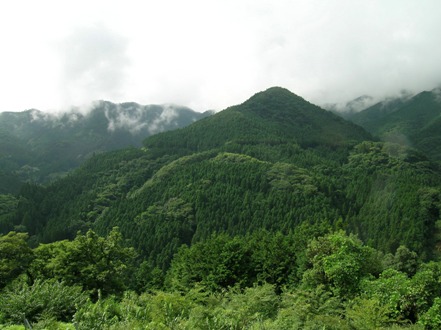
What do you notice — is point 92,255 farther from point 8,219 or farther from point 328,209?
point 8,219

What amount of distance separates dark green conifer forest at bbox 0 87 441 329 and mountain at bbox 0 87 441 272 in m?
0.59

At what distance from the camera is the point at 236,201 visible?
136000 mm

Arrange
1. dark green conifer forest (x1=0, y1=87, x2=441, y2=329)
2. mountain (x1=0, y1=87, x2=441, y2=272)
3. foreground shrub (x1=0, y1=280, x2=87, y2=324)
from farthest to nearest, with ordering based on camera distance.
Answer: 1. mountain (x1=0, y1=87, x2=441, y2=272)
2. dark green conifer forest (x1=0, y1=87, x2=441, y2=329)
3. foreground shrub (x1=0, y1=280, x2=87, y2=324)

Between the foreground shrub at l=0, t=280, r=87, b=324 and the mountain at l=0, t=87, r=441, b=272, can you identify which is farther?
the mountain at l=0, t=87, r=441, b=272

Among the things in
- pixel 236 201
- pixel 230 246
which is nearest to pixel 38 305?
pixel 230 246

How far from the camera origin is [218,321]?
64.5ft

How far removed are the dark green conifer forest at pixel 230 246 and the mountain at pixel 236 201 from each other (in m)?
0.59

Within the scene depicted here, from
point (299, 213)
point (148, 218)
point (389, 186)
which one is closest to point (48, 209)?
point (148, 218)

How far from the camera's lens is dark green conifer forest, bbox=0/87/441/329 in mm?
26562

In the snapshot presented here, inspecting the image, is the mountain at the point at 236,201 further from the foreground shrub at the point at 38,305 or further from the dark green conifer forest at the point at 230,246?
the foreground shrub at the point at 38,305

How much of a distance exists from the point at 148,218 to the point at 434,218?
9137cm

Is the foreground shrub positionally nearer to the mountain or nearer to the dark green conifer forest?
the dark green conifer forest

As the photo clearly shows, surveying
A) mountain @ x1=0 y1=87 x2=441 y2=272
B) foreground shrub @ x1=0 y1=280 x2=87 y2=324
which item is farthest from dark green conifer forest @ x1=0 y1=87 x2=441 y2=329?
mountain @ x1=0 y1=87 x2=441 y2=272

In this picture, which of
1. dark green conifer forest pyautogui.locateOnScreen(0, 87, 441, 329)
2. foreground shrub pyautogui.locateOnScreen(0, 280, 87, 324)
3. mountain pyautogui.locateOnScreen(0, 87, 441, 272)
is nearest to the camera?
foreground shrub pyautogui.locateOnScreen(0, 280, 87, 324)
